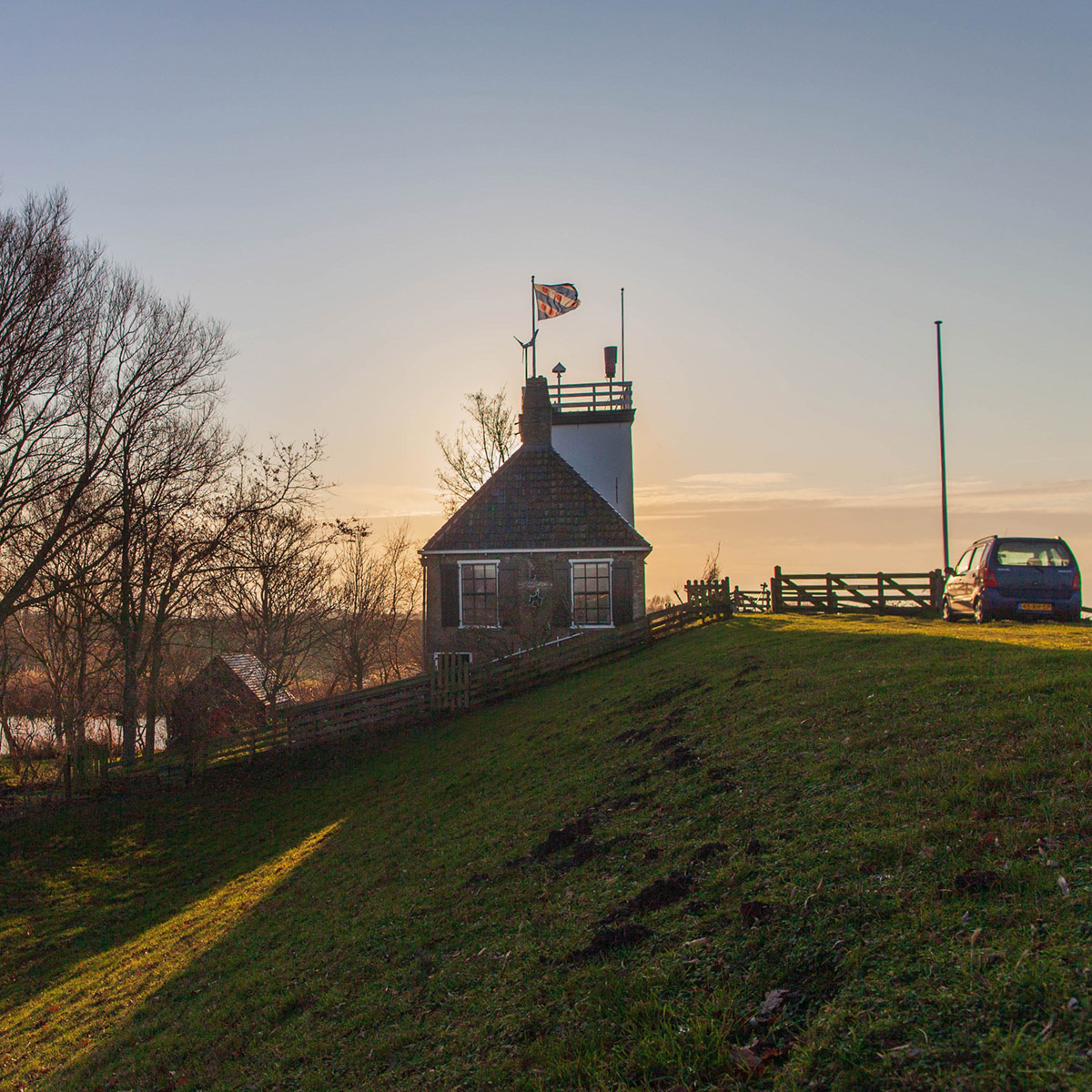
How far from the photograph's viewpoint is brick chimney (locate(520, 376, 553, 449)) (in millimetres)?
32219

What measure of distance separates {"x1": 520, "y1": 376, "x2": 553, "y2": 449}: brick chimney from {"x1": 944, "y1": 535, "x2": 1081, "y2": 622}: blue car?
16630mm

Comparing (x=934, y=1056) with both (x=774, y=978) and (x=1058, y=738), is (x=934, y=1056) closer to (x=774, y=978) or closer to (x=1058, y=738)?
(x=774, y=978)

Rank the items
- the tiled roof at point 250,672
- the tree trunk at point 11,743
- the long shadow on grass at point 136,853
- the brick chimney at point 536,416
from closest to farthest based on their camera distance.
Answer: the long shadow on grass at point 136,853 < the tree trunk at point 11,743 < the tiled roof at point 250,672 < the brick chimney at point 536,416

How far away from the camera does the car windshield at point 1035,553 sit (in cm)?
1984

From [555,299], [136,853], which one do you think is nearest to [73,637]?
[136,853]

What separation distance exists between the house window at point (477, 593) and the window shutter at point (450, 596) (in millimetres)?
134

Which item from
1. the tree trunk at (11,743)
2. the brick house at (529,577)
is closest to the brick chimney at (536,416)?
the brick house at (529,577)

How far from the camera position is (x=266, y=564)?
2789cm

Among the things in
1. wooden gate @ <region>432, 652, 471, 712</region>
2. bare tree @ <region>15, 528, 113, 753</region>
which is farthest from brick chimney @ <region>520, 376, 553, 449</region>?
bare tree @ <region>15, 528, 113, 753</region>

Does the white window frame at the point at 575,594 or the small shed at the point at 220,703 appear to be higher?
the white window frame at the point at 575,594

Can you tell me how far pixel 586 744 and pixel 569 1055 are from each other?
9382 mm

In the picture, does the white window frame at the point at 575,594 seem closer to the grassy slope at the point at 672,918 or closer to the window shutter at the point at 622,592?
the window shutter at the point at 622,592

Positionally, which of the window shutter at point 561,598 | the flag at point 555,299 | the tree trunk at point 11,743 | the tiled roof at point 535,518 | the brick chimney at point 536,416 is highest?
the flag at point 555,299

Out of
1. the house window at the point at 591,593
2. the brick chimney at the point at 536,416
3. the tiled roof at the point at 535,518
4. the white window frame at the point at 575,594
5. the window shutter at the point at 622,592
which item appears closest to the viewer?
the window shutter at the point at 622,592
